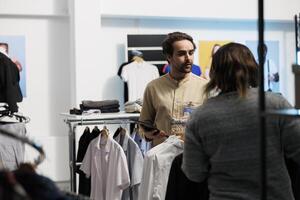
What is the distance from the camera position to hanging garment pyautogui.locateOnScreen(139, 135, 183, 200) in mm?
2584

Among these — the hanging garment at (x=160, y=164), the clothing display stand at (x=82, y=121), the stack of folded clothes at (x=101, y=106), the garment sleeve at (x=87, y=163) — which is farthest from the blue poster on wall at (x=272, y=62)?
the hanging garment at (x=160, y=164)

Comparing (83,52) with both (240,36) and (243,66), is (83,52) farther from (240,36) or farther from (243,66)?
(243,66)

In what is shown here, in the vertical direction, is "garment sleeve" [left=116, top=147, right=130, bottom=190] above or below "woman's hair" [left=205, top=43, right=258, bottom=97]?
below

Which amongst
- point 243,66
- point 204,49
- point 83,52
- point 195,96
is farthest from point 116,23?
point 243,66

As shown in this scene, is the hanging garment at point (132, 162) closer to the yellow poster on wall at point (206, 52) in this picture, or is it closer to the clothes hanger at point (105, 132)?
the clothes hanger at point (105, 132)

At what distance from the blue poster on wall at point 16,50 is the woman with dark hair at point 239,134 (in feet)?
13.8

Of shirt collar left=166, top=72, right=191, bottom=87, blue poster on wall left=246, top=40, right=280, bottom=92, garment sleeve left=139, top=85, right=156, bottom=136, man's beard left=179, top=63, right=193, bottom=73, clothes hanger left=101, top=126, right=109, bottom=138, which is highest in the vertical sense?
blue poster on wall left=246, top=40, right=280, bottom=92

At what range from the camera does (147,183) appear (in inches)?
105

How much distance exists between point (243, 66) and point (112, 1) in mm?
4200

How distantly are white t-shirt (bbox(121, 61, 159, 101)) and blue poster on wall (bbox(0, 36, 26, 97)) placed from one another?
3.97 ft

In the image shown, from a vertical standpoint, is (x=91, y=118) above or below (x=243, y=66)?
below

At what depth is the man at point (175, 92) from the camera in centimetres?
281

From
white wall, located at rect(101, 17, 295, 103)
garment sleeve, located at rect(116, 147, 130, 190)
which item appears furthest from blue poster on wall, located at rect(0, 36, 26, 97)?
garment sleeve, located at rect(116, 147, 130, 190)

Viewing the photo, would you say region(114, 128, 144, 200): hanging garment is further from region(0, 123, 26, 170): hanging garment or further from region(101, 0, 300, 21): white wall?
region(101, 0, 300, 21): white wall
